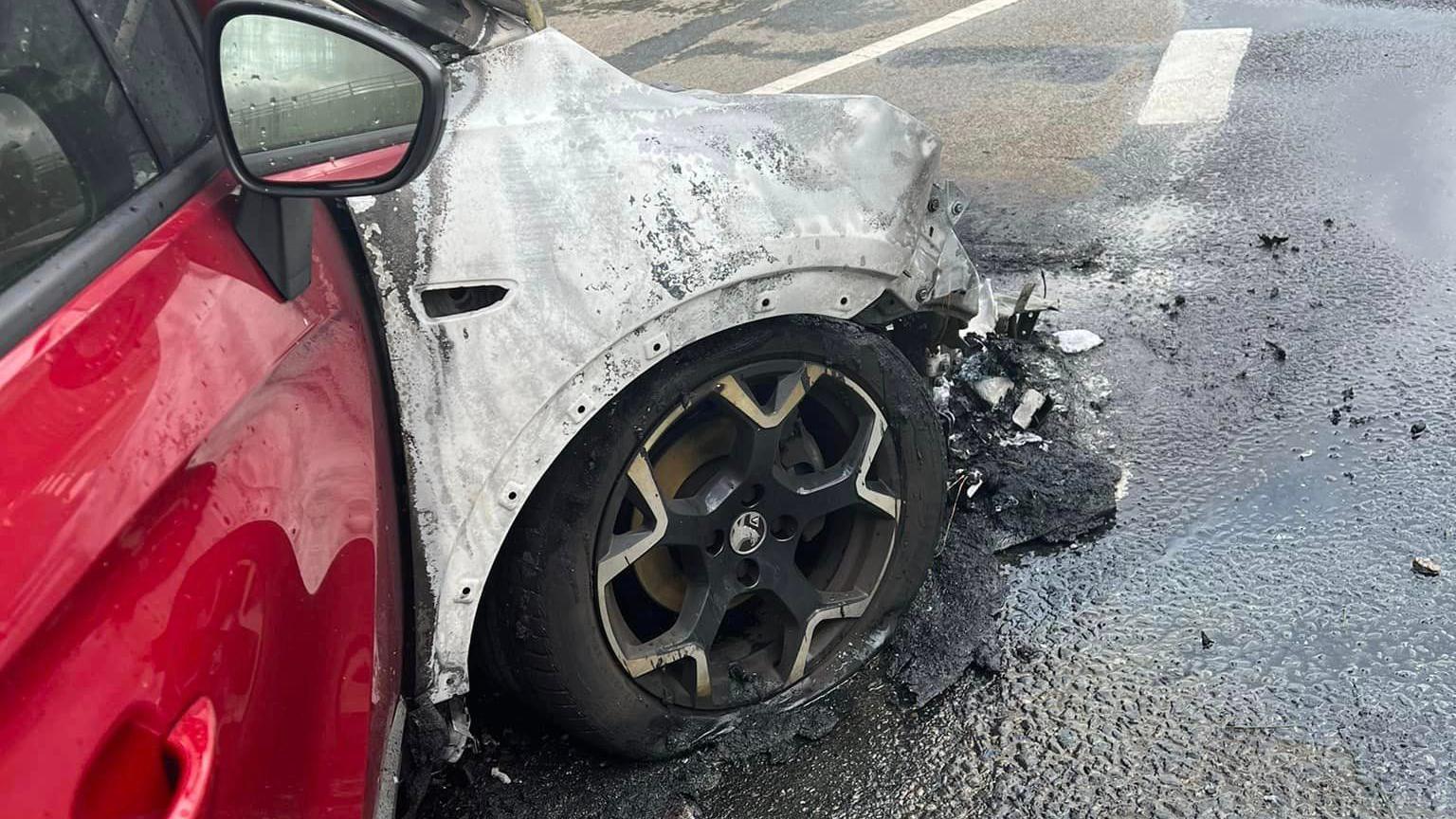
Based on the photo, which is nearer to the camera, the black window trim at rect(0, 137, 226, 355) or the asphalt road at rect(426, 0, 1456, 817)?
the black window trim at rect(0, 137, 226, 355)

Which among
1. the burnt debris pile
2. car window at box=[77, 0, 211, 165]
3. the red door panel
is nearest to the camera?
the red door panel

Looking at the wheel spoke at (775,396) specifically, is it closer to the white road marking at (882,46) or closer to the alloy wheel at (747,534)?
the alloy wheel at (747,534)

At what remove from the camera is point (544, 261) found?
1.97 metres

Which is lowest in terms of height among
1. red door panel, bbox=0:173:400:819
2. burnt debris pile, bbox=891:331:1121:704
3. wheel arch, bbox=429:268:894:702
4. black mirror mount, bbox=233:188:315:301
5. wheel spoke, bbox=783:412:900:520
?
burnt debris pile, bbox=891:331:1121:704

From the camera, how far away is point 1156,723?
8.11ft

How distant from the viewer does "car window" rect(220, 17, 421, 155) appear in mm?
1459

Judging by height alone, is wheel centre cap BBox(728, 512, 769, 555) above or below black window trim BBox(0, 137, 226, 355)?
below

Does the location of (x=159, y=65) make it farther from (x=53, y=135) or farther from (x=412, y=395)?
(x=412, y=395)

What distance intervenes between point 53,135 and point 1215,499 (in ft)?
9.62

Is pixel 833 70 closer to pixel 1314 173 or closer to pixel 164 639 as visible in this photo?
pixel 1314 173

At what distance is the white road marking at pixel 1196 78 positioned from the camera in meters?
5.60

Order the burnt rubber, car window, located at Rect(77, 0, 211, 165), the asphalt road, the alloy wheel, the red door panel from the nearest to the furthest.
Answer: the red door panel → car window, located at Rect(77, 0, 211, 165) → the burnt rubber → the alloy wheel → the asphalt road

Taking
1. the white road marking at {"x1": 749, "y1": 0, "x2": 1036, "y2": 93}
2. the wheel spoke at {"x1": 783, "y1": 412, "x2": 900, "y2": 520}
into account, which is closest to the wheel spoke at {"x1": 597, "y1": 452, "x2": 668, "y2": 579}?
the wheel spoke at {"x1": 783, "y1": 412, "x2": 900, "y2": 520}

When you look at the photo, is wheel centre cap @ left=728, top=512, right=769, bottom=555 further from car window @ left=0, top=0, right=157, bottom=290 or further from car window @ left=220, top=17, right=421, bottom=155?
car window @ left=0, top=0, right=157, bottom=290
